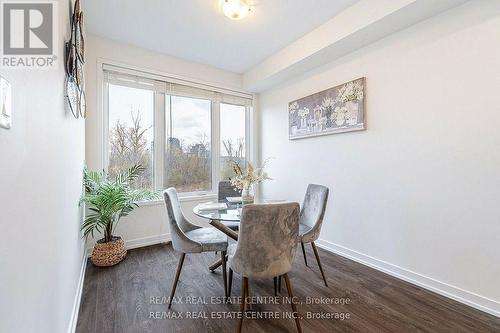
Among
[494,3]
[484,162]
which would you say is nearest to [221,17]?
[494,3]

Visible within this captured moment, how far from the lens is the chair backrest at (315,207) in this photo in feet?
7.35

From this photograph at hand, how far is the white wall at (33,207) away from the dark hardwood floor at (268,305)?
0.64 m

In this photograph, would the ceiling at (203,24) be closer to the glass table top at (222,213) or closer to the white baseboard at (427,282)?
the glass table top at (222,213)

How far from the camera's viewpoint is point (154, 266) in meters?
2.62

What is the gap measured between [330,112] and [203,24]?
1945 millimetres

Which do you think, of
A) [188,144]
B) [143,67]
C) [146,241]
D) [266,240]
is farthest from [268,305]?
[143,67]

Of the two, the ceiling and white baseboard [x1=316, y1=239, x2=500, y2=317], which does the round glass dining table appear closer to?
white baseboard [x1=316, y1=239, x2=500, y2=317]

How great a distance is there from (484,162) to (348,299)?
5.34ft

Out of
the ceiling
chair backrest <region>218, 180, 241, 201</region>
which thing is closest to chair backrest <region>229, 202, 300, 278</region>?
chair backrest <region>218, 180, 241, 201</region>

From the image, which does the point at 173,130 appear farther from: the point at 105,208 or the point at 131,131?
the point at 105,208

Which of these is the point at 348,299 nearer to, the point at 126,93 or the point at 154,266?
the point at 154,266

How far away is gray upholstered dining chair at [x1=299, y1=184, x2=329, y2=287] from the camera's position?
2.18m

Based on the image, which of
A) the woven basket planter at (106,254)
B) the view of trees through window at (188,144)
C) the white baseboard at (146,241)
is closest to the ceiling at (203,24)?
the view of trees through window at (188,144)

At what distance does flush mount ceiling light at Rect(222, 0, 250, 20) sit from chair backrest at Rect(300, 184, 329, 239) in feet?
6.62
